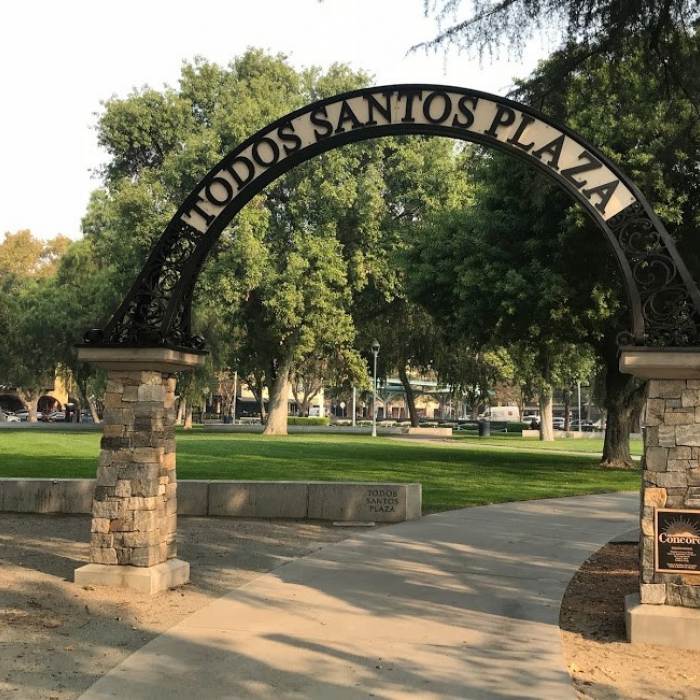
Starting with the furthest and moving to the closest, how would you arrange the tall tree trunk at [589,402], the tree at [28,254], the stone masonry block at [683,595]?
the tree at [28,254]
the tall tree trunk at [589,402]
the stone masonry block at [683,595]

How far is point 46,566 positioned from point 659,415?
20.3ft

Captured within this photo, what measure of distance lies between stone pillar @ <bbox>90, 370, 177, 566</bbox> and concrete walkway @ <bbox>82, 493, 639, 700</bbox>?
0.99 meters

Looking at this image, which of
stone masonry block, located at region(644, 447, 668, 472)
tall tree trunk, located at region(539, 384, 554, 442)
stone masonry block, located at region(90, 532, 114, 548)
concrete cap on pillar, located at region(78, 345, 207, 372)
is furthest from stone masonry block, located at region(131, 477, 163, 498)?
tall tree trunk, located at region(539, 384, 554, 442)

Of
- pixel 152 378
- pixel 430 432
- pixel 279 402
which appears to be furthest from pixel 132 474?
pixel 430 432

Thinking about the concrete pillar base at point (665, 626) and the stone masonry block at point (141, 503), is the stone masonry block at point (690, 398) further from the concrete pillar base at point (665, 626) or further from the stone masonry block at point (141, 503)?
the stone masonry block at point (141, 503)

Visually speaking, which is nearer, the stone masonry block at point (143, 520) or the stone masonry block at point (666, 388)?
the stone masonry block at point (666, 388)

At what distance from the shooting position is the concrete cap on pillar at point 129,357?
7406 mm

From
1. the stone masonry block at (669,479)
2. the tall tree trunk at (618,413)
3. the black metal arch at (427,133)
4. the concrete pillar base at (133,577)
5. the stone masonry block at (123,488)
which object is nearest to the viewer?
the stone masonry block at (669,479)

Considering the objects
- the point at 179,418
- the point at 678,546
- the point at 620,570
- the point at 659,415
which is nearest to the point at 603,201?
the point at 659,415

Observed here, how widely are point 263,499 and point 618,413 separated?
13.5 m

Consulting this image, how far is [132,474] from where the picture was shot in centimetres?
752

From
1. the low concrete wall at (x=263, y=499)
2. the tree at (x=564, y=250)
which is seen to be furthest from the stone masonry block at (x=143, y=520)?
the tree at (x=564, y=250)

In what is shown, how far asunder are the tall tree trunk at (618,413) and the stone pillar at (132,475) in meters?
17.2

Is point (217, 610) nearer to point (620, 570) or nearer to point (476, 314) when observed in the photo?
point (620, 570)
